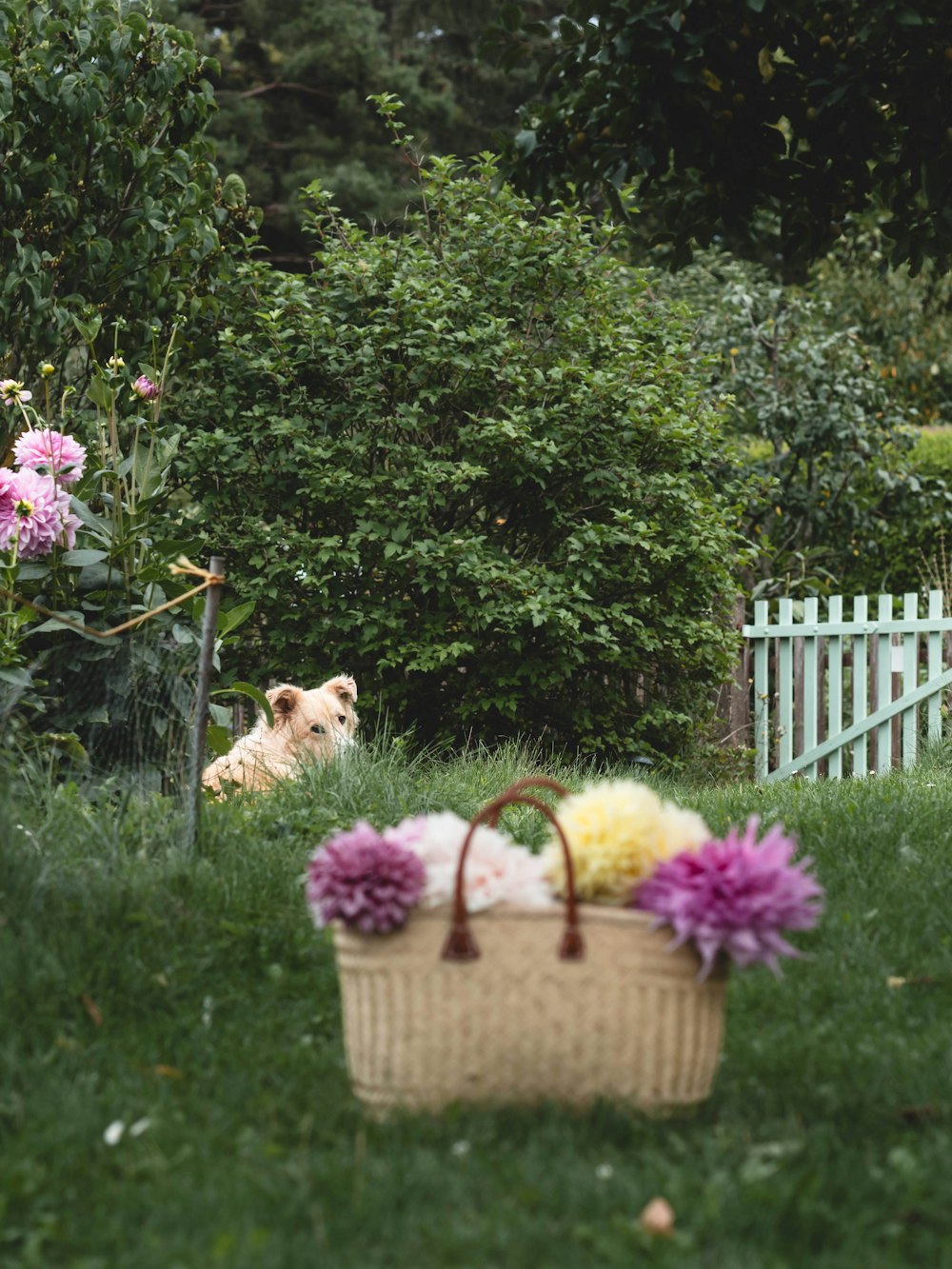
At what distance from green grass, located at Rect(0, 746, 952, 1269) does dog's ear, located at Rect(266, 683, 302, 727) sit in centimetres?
124

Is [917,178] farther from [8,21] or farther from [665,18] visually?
[8,21]

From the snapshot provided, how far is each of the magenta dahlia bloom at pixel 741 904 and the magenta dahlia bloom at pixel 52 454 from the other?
10.7 feet

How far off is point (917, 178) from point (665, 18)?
3.45 feet

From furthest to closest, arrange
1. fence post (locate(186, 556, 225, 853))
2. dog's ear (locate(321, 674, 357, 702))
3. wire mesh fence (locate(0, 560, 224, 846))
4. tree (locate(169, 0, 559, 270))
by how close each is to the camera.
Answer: tree (locate(169, 0, 559, 270))
dog's ear (locate(321, 674, 357, 702))
wire mesh fence (locate(0, 560, 224, 846))
fence post (locate(186, 556, 225, 853))

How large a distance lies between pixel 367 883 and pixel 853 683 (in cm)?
674

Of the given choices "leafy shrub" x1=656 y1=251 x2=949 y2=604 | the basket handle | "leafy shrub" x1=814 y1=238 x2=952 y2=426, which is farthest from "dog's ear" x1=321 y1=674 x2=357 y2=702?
"leafy shrub" x1=814 y1=238 x2=952 y2=426

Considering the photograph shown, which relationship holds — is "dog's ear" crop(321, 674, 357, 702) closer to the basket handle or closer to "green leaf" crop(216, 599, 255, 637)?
"green leaf" crop(216, 599, 255, 637)

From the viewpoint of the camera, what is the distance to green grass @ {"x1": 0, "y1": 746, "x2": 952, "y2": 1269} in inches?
86.4

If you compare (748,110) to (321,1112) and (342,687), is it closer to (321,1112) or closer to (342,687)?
(342,687)

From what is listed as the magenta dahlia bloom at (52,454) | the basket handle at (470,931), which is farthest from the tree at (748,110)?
the basket handle at (470,931)

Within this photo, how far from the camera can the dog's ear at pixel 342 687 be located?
583 centimetres

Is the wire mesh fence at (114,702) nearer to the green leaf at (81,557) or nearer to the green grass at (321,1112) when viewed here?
the green leaf at (81,557)

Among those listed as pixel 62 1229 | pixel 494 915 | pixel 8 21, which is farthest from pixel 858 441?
pixel 62 1229

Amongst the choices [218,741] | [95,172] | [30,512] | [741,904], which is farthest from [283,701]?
[741,904]
